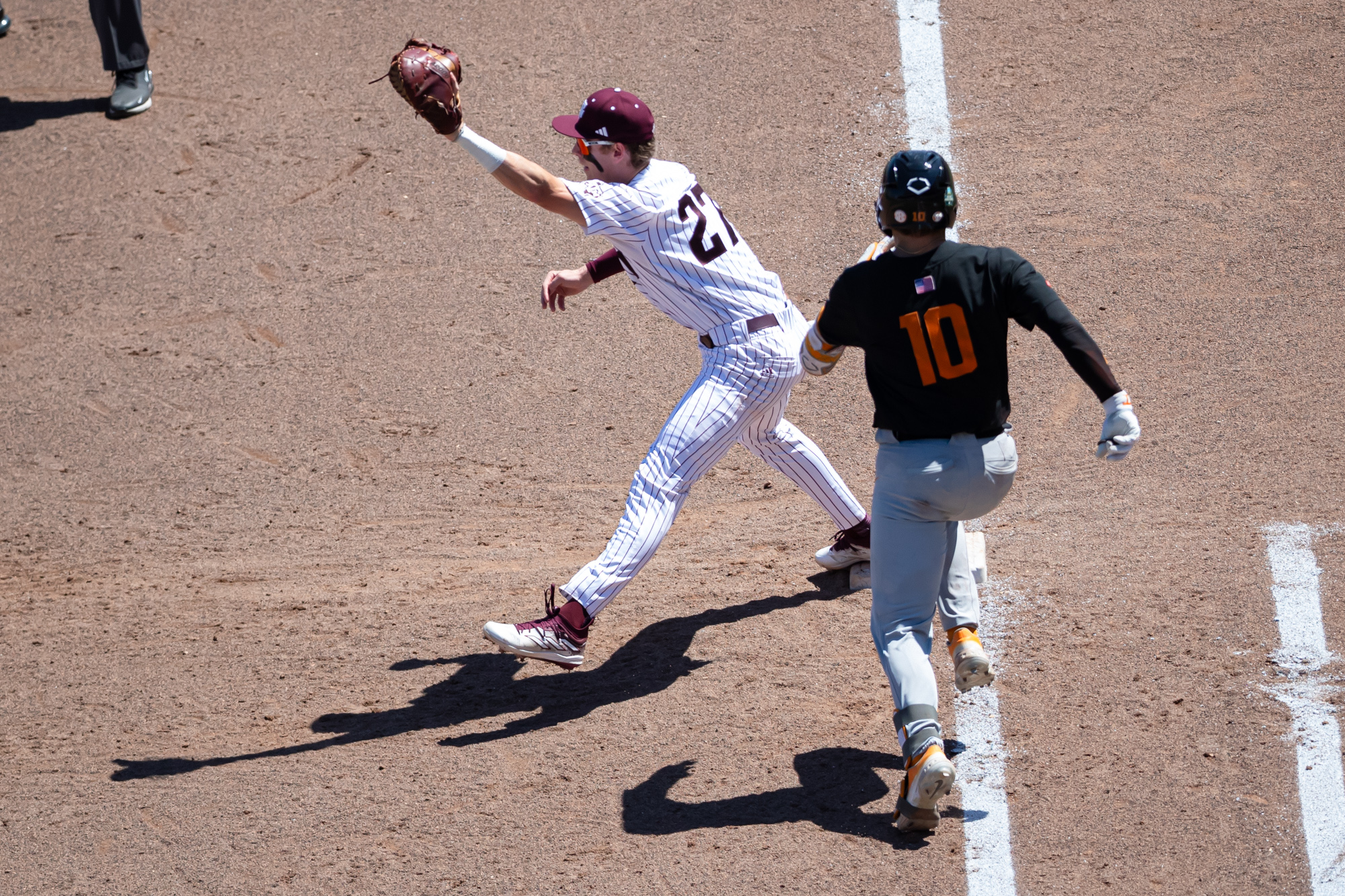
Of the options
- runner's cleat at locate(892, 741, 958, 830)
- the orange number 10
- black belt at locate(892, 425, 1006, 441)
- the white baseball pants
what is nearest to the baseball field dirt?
runner's cleat at locate(892, 741, 958, 830)

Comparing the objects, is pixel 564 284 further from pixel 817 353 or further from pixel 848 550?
pixel 848 550

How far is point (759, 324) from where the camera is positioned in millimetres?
4285

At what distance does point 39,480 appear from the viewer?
19.2ft

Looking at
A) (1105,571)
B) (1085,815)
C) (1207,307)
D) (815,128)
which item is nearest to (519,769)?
(1085,815)

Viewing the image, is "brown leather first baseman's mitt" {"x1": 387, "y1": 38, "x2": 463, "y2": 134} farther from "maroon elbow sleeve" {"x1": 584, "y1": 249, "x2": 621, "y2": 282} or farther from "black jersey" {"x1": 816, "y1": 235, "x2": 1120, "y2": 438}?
"black jersey" {"x1": 816, "y1": 235, "x2": 1120, "y2": 438}

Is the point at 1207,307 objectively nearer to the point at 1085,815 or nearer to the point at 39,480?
the point at 1085,815

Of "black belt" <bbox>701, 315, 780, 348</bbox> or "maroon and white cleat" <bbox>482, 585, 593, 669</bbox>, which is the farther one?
"black belt" <bbox>701, 315, 780, 348</bbox>

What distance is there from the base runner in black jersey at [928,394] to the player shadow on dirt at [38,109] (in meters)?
6.20

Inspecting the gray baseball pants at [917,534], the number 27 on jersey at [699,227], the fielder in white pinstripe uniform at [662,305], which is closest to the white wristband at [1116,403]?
the gray baseball pants at [917,534]

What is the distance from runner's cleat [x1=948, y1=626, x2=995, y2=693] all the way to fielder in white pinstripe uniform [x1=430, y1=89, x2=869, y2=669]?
1064mm

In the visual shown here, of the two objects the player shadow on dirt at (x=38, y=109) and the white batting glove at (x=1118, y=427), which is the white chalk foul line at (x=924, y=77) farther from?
the player shadow on dirt at (x=38, y=109)

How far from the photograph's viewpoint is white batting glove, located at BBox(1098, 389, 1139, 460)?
3.30 metres

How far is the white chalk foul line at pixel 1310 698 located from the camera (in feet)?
11.5

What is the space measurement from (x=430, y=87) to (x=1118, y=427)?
2.44 m
